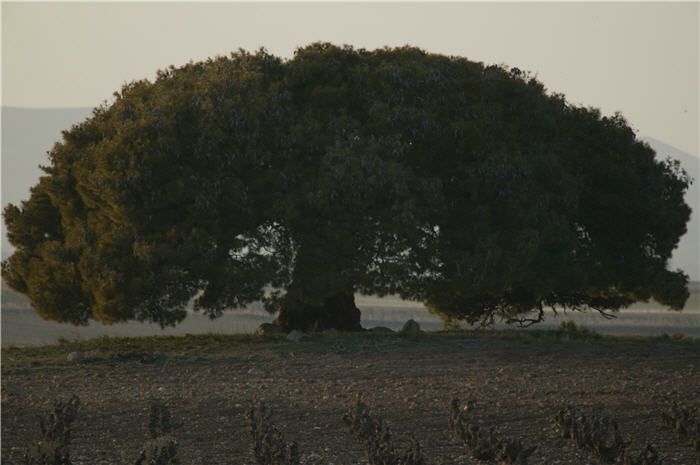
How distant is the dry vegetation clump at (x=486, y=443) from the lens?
13.3 meters

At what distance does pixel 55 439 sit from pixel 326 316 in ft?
43.9

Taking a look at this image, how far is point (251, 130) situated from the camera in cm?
2464

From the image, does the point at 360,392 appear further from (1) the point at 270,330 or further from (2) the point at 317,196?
(1) the point at 270,330

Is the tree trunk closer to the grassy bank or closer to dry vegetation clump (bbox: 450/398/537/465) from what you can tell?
the grassy bank

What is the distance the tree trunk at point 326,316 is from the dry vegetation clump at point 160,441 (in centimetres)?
1019

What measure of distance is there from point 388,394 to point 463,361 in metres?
3.83

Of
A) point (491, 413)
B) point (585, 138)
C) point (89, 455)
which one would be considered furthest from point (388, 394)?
point (585, 138)

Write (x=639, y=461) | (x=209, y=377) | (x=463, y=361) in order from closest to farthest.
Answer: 1. (x=639, y=461)
2. (x=209, y=377)
3. (x=463, y=361)

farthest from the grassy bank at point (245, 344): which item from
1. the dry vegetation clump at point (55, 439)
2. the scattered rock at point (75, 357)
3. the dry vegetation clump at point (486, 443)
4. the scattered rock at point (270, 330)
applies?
the dry vegetation clump at point (486, 443)

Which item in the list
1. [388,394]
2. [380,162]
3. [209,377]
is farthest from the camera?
[380,162]

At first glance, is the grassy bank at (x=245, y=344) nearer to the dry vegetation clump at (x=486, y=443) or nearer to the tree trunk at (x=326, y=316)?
the tree trunk at (x=326, y=316)

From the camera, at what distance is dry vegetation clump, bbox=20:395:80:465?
12.8 metres

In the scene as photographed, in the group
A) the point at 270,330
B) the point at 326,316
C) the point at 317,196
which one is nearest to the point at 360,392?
the point at 317,196

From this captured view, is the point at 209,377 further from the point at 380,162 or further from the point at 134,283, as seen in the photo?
the point at 380,162
